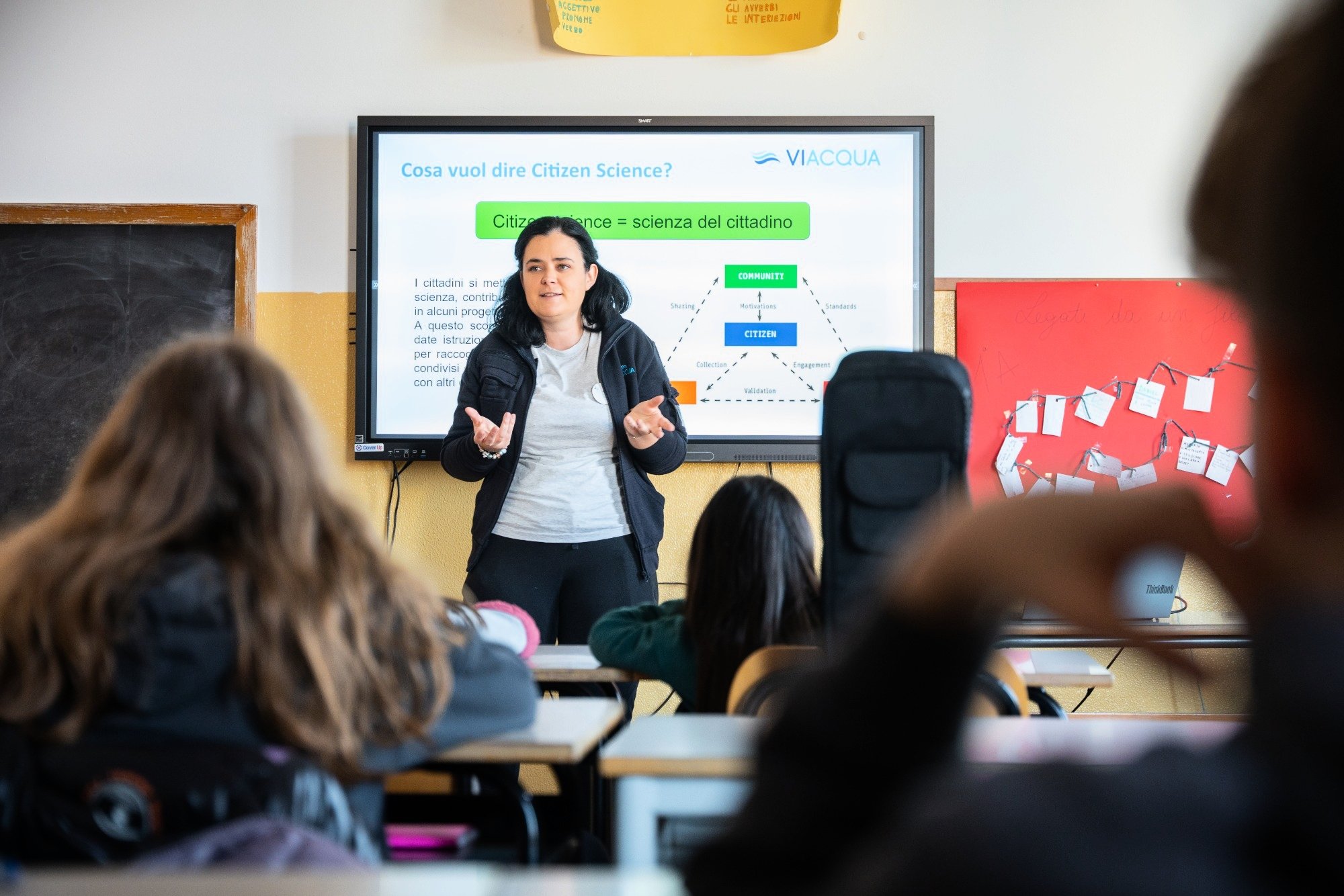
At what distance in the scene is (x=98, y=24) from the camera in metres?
3.88

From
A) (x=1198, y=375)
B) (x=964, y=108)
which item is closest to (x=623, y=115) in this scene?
(x=964, y=108)

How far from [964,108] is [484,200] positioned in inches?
63.8

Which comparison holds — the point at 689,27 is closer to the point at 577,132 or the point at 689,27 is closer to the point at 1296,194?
the point at 577,132

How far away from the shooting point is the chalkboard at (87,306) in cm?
377

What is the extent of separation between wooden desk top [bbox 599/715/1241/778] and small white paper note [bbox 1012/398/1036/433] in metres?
2.35

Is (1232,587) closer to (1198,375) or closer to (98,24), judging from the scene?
(1198,375)

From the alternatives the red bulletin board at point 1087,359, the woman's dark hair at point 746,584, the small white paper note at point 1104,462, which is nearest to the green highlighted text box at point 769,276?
the red bulletin board at point 1087,359

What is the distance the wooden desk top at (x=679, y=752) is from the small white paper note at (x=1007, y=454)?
2.49m

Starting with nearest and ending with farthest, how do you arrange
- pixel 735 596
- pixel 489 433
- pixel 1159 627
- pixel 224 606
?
1. pixel 224 606
2. pixel 735 596
3. pixel 1159 627
4. pixel 489 433

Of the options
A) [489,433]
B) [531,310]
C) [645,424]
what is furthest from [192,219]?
[645,424]

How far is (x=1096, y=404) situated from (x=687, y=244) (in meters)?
1.44

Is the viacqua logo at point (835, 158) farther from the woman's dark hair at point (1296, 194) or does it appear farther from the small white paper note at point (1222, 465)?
the woman's dark hair at point (1296, 194)

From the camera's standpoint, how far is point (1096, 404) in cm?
372

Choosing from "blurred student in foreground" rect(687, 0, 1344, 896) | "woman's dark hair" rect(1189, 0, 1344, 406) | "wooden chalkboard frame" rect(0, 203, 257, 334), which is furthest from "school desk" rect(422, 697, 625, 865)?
"wooden chalkboard frame" rect(0, 203, 257, 334)
